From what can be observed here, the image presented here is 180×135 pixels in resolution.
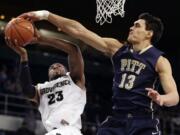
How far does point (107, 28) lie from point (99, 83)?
2.64 meters

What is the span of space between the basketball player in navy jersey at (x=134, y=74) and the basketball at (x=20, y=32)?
399mm

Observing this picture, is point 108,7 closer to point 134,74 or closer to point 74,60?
point 74,60

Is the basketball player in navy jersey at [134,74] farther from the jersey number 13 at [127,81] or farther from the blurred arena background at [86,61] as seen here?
the blurred arena background at [86,61]

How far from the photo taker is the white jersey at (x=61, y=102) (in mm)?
5809

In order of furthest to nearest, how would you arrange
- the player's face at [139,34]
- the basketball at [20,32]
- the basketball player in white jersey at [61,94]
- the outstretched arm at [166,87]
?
the basketball player in white jersey at [61,94], the basketball at [20,32], the player's face at [139,34], the outstretched arm at [166,87]

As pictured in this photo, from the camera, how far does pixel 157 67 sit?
4.75 m

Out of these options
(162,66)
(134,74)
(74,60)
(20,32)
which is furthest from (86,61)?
(162,66)

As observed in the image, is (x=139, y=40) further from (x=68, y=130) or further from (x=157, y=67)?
(x=68, y=130)

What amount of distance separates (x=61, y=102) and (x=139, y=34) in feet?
4.52

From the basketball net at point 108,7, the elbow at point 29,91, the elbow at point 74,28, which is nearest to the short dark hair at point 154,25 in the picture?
the elbow at point 74,28

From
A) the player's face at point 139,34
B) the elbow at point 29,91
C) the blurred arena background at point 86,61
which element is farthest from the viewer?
the blurred arena background at point 86,61

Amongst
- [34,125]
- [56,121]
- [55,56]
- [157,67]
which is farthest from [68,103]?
[55,56]

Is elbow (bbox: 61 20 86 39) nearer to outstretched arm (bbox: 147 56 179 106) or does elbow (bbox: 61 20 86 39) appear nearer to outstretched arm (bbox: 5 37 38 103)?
outstretched arm (bbox: 147 56 179 106)

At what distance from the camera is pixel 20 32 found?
209 inches
